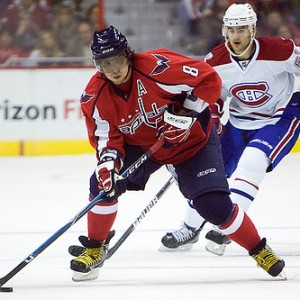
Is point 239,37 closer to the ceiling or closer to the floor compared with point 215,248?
closer to the ceiling

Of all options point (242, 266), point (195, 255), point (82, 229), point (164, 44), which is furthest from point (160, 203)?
point (164, 44)

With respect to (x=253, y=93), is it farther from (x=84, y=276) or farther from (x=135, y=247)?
(x=84, y=276)

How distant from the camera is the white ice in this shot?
3553mm

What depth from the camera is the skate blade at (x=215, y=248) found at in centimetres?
436

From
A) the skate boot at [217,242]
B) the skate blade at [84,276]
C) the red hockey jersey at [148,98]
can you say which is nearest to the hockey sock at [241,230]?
the red hockey jersey at [148,98]

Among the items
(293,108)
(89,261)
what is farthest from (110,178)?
(293,108)

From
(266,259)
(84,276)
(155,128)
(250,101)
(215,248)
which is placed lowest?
(215,248)

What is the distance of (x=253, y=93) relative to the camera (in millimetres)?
4520

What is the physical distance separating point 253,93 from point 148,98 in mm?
998

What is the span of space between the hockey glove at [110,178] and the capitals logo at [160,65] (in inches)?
13.6

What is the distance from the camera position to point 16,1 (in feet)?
26.2

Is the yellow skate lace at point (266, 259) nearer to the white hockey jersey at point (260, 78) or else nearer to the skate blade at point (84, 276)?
the skate blade at point (84, 276)

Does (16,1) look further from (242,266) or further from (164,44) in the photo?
(242,266)

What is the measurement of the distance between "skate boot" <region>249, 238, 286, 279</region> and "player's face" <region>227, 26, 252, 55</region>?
1051 mm
